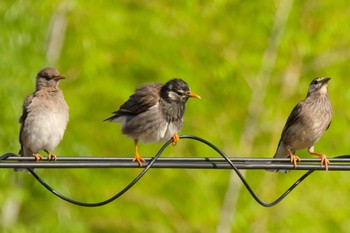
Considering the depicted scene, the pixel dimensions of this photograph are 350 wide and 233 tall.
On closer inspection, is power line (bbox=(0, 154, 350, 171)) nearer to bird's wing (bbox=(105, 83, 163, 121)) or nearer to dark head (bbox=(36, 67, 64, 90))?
bird's wing (bbox=(105, 83, 163, 121))

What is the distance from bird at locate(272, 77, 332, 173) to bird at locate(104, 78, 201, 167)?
108 cm

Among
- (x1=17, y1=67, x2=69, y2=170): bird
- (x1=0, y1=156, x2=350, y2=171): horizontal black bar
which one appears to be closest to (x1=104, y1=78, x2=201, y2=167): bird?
(x1=17, y1=67, x2=69, y2=170): bird

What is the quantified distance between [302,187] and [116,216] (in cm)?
270

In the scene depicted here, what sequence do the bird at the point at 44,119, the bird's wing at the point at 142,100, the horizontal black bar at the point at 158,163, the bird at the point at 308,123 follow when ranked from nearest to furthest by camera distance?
the horizontal black bar at the point at 158,163 → the bird's wing at the point at 142,100 → the bird at the point at 44,119 → the bird at the point at 308,123

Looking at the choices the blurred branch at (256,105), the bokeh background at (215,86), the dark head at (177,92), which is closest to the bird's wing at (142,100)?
the dark head at (177,92)

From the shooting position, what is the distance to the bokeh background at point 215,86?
12.4 metres

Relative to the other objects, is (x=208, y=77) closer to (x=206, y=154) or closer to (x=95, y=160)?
(x=206, y=154)

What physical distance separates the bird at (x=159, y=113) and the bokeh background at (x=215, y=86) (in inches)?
160

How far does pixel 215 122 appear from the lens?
12672mm

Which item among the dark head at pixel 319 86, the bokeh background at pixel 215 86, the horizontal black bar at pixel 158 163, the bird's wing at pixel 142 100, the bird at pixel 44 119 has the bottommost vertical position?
the horizontal black bar at pixel 158 163

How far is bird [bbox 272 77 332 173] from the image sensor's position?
→ 27.2 feet

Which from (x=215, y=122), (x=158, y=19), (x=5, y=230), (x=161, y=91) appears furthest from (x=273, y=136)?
(x=161, y=91)

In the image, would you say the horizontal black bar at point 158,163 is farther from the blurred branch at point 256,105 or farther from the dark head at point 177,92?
the blurred branch at point 256,105

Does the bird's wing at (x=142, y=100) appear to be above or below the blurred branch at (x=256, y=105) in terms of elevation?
below
